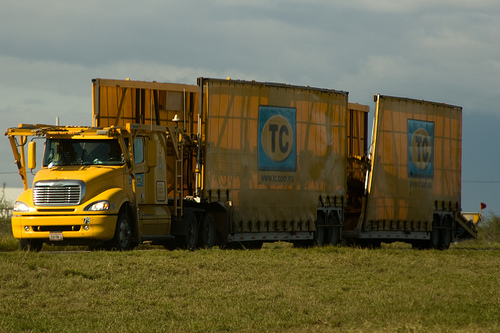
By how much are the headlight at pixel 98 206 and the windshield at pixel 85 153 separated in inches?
45.6

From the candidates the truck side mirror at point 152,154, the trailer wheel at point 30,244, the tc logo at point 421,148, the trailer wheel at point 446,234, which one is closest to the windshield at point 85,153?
the truck side mirror at point 152,154

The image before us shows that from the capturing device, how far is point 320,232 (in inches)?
1010

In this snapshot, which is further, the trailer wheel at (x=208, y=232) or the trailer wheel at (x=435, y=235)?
the trailer wheel at (x=435, y=235)

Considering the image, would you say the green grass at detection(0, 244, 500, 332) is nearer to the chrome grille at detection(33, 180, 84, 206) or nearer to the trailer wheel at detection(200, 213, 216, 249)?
the chrome grille at detection(33, 180, 84, 206)

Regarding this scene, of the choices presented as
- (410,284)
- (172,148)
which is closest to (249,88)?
(172,148)

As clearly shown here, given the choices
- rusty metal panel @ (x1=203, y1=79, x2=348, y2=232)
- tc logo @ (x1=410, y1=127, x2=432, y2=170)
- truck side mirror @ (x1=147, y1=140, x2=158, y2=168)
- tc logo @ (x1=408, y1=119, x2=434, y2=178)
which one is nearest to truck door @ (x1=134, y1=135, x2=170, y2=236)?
truck side mirror @ (x1=147, y1=140, x2=158, y2=168)

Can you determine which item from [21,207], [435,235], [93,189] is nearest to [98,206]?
[93,189]

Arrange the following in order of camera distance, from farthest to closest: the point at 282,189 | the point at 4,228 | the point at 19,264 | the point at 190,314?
1. the point at 4,228
2. the point at 282,189
3. the point at 19,264
4. the point at 190,314

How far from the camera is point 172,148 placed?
22.2 metres

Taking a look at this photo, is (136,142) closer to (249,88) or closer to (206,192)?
(206,192)

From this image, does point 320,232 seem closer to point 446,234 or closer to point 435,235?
point 435,235

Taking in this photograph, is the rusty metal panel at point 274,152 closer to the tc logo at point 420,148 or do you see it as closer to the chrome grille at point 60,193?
the tc logo at point 420,148

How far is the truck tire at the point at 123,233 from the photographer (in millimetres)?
19594

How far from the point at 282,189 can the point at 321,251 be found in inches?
102
